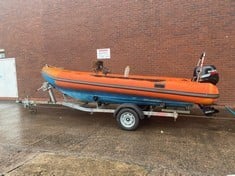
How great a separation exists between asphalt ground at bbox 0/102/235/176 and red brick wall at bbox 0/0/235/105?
79.7 inches

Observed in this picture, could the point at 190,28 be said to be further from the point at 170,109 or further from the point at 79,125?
the point at 79,125

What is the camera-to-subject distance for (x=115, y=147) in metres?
4.63

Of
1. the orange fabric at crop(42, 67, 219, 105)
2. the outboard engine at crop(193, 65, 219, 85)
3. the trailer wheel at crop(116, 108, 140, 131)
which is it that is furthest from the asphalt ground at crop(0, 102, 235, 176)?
the outboard engine at crop(193, 65, 219, 85)

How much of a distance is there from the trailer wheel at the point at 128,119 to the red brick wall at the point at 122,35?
298 cm

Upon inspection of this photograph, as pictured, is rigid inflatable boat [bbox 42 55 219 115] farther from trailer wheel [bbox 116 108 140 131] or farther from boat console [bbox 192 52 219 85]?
trailer wheel [bbox 116 108 140 131]

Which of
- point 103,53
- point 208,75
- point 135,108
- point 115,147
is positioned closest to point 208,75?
point 208,75

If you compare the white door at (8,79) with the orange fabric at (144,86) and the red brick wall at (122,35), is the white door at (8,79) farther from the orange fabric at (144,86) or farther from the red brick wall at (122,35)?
the orange fabric at (144,86)

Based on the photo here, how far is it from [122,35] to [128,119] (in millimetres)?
3814

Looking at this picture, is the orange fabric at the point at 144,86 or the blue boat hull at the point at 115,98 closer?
the orange fabric at the point at 144,86

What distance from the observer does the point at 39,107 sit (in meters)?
9.08

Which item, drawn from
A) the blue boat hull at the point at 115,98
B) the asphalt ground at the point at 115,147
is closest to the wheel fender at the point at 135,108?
the blue boat hull at the point at 115,98

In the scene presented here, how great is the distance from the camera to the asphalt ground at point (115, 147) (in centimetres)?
373

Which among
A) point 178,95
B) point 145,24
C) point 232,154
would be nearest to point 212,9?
point 145,24

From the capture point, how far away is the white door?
35.5 feet
